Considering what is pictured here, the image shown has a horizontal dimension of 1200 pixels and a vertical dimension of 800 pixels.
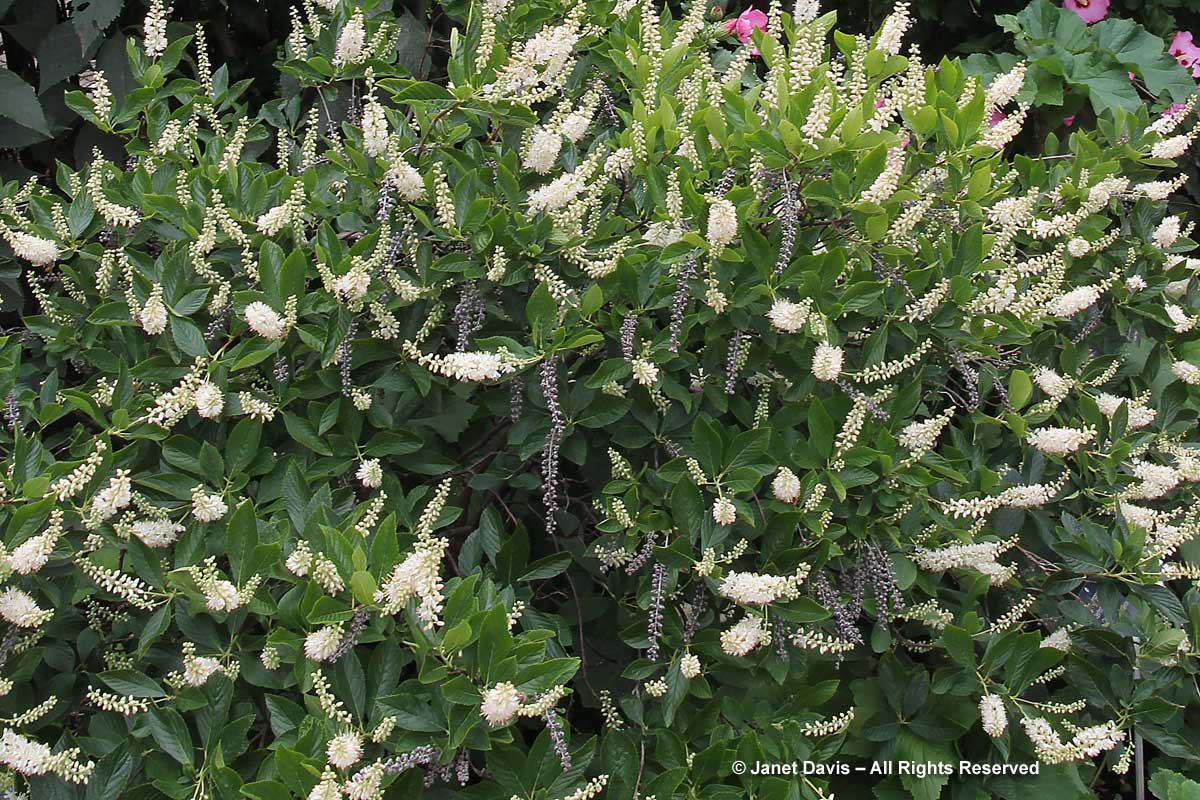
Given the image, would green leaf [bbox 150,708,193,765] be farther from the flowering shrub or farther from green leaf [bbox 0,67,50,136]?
green leaf [bbox 0,67,50,136]

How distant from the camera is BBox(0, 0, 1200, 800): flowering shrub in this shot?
1453 mm

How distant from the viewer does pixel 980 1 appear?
4.16 meters

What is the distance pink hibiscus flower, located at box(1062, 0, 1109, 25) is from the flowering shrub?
6.94ft

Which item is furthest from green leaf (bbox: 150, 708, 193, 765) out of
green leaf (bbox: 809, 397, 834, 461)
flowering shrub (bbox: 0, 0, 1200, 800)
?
green leaf (bbox: 809, 397, 834, 461)

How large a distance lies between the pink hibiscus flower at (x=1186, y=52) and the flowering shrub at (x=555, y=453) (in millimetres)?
2148

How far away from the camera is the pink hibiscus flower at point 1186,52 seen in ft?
12.2

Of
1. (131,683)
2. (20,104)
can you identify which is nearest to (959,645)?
(131,683)

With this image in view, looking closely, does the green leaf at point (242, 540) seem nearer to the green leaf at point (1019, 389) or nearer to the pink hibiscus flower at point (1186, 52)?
the green leaf at point (1019, 389)

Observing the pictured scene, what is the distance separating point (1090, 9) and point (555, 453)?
313cm

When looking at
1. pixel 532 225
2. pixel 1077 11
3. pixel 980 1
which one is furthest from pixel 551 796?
pixel 980 1

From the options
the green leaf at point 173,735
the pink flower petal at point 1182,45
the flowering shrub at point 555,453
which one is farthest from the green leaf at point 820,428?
the pink flower petal at point 1182,45

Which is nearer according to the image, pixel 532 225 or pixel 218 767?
pixel 218 767

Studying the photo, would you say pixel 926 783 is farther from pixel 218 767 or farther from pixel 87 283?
pixel 87 283

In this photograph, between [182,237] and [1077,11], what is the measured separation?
3.26m
